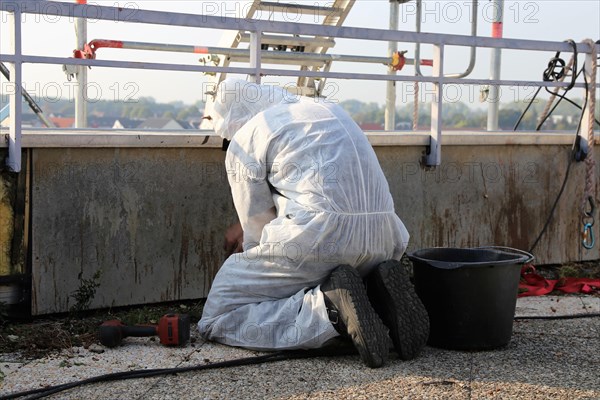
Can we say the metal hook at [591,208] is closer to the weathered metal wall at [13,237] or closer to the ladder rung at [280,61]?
the ladder rung at [280,61]

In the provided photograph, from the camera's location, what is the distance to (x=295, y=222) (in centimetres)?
496

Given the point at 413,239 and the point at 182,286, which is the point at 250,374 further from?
the point at 413,239

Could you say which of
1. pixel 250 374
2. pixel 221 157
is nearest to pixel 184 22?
pixel 221 157

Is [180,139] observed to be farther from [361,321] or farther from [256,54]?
[361,321]

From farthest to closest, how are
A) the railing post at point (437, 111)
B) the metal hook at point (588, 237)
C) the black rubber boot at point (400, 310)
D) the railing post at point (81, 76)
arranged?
the railing post at point (81, 76)
the metal hook at point (588, 237)
the railing post at point (437, 111)
the black rubber boot at point (400, 310)

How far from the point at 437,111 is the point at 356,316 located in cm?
281

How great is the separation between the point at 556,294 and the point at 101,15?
13.1ft

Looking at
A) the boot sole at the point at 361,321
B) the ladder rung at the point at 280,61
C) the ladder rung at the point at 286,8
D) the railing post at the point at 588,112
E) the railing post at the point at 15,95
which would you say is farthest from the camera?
the ladder rung at the point at 286,8

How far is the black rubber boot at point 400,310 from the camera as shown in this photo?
15.8 feet

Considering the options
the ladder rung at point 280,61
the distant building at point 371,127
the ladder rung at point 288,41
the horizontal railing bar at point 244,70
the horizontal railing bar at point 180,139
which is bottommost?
the horizontal railing bar at point 180,139

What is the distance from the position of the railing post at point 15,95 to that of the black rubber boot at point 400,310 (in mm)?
2311

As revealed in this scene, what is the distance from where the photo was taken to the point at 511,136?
752 cm

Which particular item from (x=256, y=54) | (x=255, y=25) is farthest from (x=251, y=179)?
(x=255, y=25)

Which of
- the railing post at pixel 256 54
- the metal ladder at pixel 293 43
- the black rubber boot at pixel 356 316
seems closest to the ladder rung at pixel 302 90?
the metal ladder at pixel 293 43
